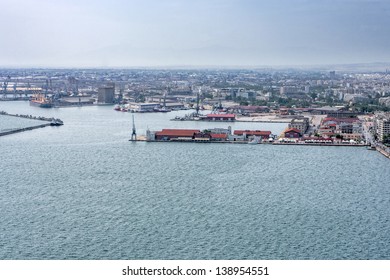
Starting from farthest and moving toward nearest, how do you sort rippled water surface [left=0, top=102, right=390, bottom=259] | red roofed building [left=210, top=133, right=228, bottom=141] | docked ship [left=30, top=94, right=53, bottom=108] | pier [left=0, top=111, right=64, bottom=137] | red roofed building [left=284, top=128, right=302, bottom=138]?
1. docked ship [left=30, top=94, right=53, bottom=108]
2. pier [left=0, top=111, right=64, bottom=137]
3. red roofed building [left=284, top=128, right=302, bottom=138]
4. red roofed building [left=210, top=133, right=228, bottom=141]
5. rippled water surface [left=0, top=102, right=390, bottom=259]

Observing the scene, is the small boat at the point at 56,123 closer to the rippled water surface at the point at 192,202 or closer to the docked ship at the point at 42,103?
the rippled water surface at the point at 192,202

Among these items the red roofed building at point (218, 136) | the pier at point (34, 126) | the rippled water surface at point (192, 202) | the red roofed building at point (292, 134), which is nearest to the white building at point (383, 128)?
the rippled water surface at point (192, 202)

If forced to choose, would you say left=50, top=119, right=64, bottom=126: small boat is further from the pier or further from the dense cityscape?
the dense cityscape

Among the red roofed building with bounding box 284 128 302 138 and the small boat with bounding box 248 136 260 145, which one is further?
the red roofed building with bounding box 284 128 302 138

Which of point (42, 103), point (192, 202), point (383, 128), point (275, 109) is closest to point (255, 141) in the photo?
point (383, 128)

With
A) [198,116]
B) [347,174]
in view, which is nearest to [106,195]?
[347,174]

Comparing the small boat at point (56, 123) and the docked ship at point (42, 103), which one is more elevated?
the small boat at point (56, 123)

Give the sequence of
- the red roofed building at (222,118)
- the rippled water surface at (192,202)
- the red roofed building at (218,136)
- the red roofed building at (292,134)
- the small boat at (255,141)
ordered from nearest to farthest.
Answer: the rippled water surface at (192,202), the small boat at (255,141), the red roofed building at (218,136), the red roofed building at (292,134), the red roofed building at (222,118)

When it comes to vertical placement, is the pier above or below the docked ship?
above

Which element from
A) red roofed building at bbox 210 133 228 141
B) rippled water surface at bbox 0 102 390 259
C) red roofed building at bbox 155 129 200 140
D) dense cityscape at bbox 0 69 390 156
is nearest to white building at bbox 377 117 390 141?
dense cityscape at bbox 0 69 390 156
